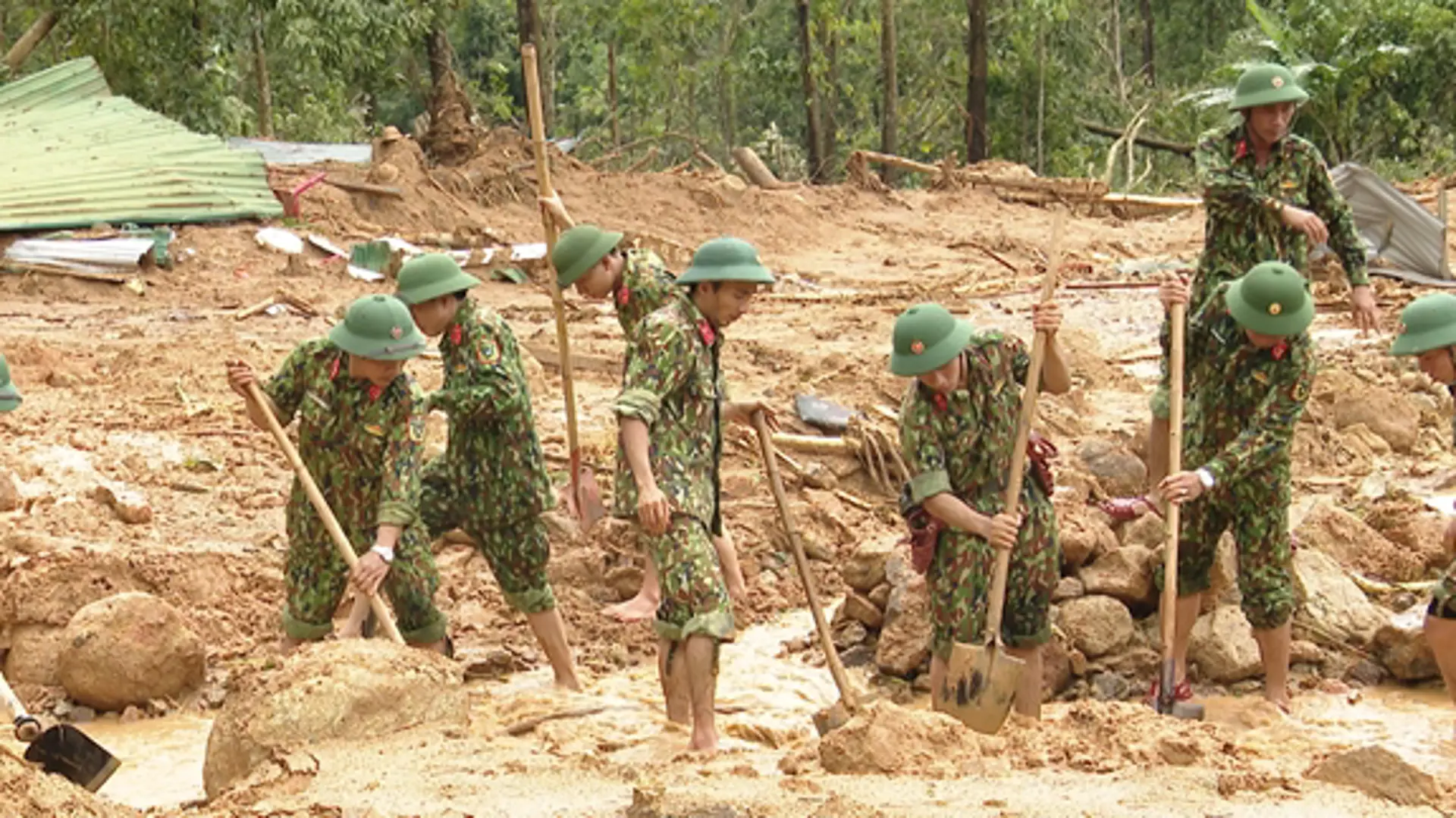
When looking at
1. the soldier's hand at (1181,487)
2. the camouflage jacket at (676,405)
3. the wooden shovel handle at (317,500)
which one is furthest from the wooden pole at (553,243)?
the soldier's hand at (1181,487)

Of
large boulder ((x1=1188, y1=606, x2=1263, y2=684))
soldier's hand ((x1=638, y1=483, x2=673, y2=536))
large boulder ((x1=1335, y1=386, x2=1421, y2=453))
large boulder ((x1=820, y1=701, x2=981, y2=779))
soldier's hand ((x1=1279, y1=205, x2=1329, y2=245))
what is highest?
soldier's hand ((x1=1279, y1=205, x2=1329, y2=245))

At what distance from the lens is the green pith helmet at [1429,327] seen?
6.00m

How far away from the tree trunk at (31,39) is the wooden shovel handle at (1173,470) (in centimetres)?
1563

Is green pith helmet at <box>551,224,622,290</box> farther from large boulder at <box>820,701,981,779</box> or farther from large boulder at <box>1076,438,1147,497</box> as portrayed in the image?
large boulder at <box>1076,438,1147,497</box>

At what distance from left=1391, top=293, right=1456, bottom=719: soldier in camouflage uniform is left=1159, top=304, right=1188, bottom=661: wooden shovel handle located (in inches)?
26.6

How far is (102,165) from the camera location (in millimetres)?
16172

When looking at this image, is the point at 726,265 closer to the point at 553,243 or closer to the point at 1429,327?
the point at 553,243

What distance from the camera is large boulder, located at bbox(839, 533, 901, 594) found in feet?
25.8

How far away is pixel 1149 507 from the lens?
25.6 ft

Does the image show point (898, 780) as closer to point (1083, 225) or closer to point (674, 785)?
point (674, 785)

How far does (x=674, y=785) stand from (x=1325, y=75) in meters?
19.4

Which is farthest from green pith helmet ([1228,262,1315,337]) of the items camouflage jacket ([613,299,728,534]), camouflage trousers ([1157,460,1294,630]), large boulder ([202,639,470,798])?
large boulder ([202,639,470,798])

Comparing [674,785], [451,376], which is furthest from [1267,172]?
[674,785]


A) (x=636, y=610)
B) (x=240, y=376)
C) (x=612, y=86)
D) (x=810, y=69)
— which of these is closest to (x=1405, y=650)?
(x=636, y=610)
